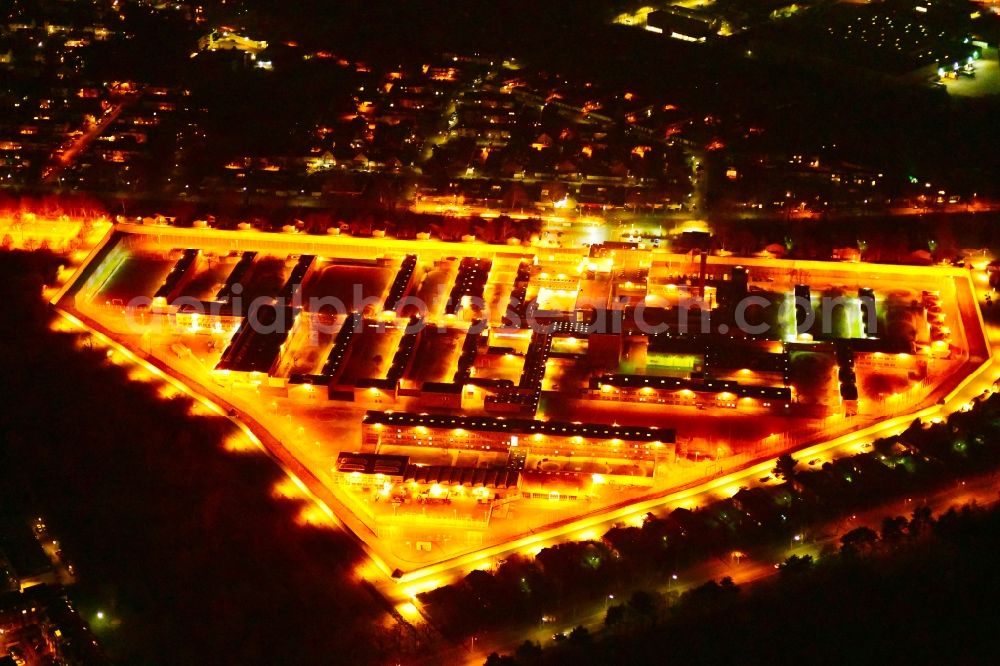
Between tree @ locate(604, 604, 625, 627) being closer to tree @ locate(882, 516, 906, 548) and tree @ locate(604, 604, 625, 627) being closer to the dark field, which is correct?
the dark field

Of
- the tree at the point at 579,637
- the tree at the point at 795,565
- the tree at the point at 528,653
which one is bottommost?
the tree at the point at 528,653

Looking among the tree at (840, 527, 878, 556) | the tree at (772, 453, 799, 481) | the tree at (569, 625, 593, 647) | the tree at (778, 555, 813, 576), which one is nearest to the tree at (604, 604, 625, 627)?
the tree at (569, 625, 593, 647)

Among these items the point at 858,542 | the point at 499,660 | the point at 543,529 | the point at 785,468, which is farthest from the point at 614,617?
the point at 785,468

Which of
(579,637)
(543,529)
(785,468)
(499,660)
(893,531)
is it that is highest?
(785,468)

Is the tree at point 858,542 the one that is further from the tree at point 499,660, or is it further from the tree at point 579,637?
the tree at point 499,660

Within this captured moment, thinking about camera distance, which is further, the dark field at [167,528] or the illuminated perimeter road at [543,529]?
the illuminated perimeter road at [543,529]

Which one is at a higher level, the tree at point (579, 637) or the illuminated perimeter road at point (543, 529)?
the illuminated perimeter road at point (543, 529)

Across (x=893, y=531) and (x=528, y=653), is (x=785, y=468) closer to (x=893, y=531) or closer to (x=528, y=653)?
(x=893, y=531)

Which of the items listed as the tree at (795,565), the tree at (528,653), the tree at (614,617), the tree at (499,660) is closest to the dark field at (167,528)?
the tree at (499,660)
